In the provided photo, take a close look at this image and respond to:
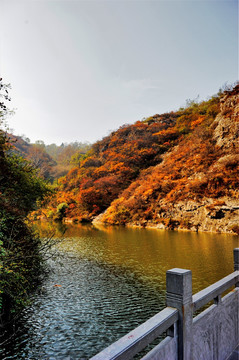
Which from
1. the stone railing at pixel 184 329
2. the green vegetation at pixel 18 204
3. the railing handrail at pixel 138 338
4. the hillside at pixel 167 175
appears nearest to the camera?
the railing handrail at pixel 138 338

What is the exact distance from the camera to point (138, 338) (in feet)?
6.46

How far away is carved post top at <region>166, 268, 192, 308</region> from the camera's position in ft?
8.00

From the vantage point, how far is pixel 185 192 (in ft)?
77.8

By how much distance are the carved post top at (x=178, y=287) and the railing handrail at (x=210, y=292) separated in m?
0.31

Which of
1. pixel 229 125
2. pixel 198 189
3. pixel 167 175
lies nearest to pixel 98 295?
pixel 198 189

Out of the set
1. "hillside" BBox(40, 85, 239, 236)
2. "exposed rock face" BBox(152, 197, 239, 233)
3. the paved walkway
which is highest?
"hillside" BBox(40, 85, 239, 236)

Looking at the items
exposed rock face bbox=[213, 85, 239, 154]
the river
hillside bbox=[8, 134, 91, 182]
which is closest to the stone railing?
the river

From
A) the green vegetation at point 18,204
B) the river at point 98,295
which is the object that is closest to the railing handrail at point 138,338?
the river at point 98,295

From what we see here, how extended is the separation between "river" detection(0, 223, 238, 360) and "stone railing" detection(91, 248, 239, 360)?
7.94ft

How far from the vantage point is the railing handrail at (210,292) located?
9.25 ft

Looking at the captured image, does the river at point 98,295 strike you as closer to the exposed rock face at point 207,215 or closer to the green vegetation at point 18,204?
the green vegetation at point 18,204

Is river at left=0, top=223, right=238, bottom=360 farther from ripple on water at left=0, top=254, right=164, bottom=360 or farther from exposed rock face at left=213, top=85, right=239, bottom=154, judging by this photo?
exposed rock face at left=213, top=85, right=239, bottom=154

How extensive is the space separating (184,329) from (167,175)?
85.1 feet

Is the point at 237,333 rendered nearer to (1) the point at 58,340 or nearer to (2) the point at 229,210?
(1) the point at 58,340
